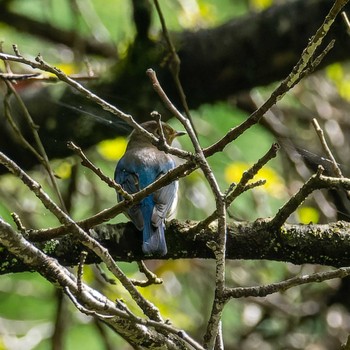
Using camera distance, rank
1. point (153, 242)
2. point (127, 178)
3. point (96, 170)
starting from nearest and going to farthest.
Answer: point (96, 170), point (153, 242), point (127, 178)

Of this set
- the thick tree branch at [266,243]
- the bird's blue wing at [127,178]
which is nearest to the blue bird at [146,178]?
the bird's blue wing at [127,178]

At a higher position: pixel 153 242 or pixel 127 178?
pixel 127 178

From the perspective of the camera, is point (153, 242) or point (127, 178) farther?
point (127, 178)

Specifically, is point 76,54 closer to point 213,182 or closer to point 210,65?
point 210,65

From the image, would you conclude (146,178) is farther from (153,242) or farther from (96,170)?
(96,170)

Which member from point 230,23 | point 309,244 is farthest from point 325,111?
point 309,244

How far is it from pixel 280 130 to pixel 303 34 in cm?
108

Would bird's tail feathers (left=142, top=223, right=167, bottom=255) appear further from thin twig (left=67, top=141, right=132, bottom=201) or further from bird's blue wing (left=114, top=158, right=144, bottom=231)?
bird's blue wing (left=114, top=158, right=144, bottom=231)

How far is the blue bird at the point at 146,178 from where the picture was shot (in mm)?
3760

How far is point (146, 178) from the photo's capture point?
15.4ft

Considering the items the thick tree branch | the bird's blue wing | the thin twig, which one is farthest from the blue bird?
the thin twig

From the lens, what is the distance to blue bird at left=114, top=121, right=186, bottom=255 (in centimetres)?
376

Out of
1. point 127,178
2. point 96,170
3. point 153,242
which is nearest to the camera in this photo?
point 96,170

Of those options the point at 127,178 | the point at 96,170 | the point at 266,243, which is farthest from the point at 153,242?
the point at 127,178
